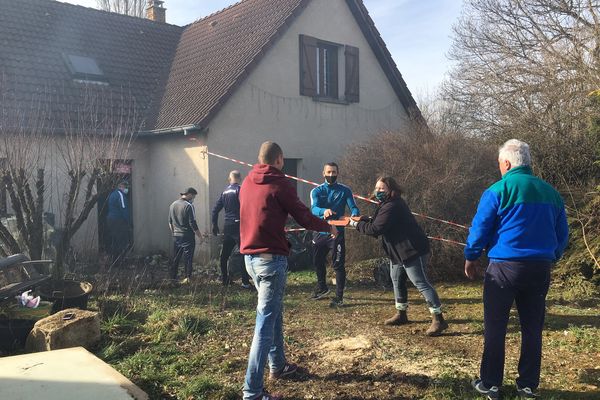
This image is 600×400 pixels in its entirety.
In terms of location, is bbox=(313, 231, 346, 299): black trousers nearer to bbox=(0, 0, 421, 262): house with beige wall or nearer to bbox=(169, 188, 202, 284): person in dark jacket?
bbox=(169, 188, 202, 284): person in dark jacket

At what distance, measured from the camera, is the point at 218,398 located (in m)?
3.91

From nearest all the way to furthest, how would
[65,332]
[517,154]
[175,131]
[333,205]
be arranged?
[517,154]
[65,332]
[333,205]
[175,131]

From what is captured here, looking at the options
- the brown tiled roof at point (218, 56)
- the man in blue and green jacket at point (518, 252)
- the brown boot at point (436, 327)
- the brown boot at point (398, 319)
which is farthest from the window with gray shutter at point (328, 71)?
the man in blue and green jacket at point (518, 252)

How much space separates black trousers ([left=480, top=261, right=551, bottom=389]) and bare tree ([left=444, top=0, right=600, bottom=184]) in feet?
20.5

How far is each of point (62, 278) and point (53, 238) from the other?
125cm

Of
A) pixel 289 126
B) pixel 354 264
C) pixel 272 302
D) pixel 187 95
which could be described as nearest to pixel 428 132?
pixel 354 264

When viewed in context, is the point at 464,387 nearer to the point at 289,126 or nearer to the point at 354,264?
the point at 354,264

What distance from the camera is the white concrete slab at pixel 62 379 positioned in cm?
367

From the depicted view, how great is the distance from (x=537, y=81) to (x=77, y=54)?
11912 millimetres

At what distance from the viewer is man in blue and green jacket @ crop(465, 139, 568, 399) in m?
3.53

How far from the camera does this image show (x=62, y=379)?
12.9 feet

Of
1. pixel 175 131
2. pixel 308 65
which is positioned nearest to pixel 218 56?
pixel 308 65

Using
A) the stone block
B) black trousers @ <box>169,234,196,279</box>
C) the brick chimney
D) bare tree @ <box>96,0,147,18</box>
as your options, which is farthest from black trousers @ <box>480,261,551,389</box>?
bare tree @ <box>96,0,147,18</box>

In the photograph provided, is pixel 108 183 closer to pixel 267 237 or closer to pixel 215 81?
pixel 215 81
